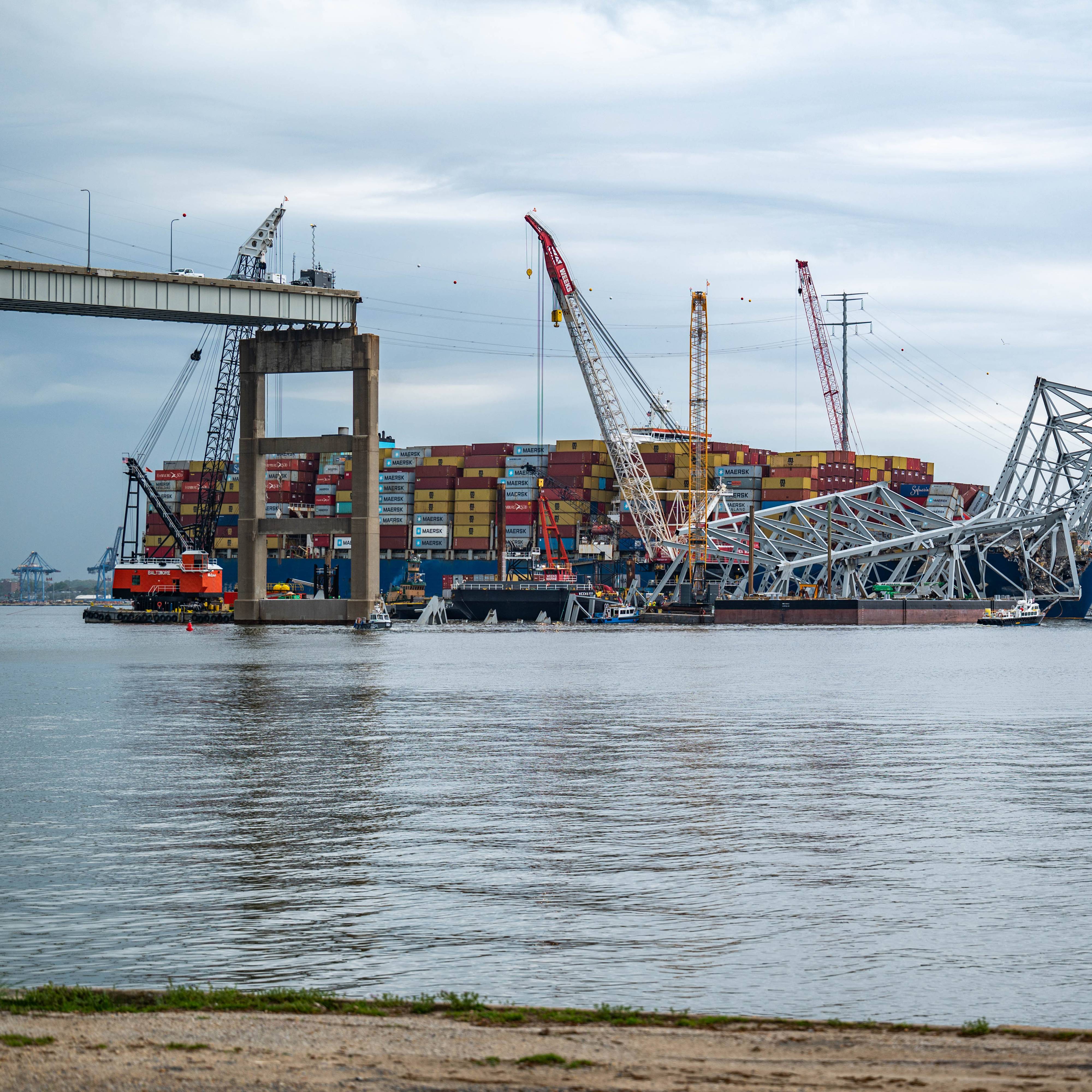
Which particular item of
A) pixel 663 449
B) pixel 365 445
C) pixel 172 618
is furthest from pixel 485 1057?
pixel 663 449

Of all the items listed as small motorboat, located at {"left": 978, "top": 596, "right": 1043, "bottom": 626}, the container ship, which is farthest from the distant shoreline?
the container ship

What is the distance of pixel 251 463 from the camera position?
92688 mm

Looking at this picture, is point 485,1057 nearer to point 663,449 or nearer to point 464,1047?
point 464,1047

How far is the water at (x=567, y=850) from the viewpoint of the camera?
10609 millimetres

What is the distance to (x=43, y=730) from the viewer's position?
30438mm

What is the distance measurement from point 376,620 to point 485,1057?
8548cm

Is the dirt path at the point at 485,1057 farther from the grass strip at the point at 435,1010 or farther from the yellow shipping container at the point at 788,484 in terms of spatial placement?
the yellow shipping container at the point at 788,484

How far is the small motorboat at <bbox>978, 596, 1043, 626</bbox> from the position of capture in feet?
367

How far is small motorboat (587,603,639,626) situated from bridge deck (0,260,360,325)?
38.9 metres

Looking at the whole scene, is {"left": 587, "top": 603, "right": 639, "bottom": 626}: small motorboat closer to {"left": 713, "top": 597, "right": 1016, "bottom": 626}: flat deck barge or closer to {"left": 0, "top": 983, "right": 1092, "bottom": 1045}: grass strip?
{"left": 713, "top": 597, "right": 1016, "bottom": 626}: flat deck barge

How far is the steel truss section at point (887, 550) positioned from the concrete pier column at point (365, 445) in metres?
42.2

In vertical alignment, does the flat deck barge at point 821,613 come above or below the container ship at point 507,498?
below

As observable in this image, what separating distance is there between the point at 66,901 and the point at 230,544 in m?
146

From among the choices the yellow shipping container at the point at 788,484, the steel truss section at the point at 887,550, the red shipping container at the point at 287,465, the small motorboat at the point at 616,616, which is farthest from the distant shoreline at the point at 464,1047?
the red shipping container at the point at 287,465
